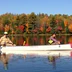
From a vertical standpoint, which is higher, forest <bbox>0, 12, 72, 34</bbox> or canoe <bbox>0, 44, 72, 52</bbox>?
forest <bbox>0, 12, 72, 34</bbox>

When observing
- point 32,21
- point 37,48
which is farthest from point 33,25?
point 37,48

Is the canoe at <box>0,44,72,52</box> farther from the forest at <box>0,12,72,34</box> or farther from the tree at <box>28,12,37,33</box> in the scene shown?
the tree at <box>28,12,37,33</box>

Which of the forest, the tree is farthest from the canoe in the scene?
the tree

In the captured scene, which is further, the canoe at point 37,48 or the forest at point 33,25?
the forest at point 33,25

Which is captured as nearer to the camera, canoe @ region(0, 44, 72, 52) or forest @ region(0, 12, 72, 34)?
canoe @ region(0, 44, 72, 52)

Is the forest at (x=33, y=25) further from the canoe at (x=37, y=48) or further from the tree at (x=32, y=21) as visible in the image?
the canoe at (x=37, y=48)

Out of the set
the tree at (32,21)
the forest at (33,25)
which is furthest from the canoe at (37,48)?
the tree at (32,21)

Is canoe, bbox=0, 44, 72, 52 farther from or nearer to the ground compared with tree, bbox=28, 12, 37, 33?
nearer to the ground

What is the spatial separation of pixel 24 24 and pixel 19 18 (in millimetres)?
4088

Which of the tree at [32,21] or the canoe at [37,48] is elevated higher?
the tree at [32,21]

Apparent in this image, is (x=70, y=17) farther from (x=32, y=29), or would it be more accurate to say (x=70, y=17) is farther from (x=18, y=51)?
(x=18, y=51)

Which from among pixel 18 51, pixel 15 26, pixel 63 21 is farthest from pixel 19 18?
pixel 18 51

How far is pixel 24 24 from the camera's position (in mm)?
119438

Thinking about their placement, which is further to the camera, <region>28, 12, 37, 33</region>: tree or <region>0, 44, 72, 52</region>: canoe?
<region>28, 12, 37, 33</region>: tree
